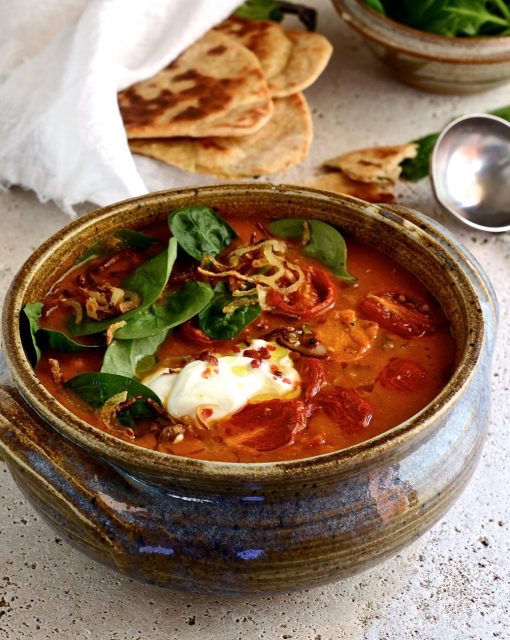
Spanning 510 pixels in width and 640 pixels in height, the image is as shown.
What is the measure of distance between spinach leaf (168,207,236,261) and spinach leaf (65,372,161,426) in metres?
0.55

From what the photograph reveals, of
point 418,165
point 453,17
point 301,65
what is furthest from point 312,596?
point 453,17

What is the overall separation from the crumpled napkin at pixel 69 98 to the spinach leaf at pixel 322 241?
107cm

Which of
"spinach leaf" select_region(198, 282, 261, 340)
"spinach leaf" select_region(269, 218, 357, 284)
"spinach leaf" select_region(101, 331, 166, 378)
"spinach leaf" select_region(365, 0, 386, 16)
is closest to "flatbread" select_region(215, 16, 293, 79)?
"spinach leaf" select_region(365, 0, 386, 16)

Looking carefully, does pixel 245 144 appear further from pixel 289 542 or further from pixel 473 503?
pixel 289 542

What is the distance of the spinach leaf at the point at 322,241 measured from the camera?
276 cm

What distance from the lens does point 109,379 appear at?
7.57ft

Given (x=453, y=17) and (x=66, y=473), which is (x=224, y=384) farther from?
(x=453, y=17)

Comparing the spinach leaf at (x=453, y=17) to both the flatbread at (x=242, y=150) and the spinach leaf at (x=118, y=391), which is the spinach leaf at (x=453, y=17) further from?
the spinach leaf at (x=118, y=391)

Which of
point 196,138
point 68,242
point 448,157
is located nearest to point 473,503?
point 68,242

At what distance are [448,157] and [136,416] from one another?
219cm

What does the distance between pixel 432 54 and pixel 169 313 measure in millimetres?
2249

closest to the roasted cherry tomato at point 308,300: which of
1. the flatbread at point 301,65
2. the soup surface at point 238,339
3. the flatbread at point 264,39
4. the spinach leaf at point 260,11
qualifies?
the soup surface at point 238,339

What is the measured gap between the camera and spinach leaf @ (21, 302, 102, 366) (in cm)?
240

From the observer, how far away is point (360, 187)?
3975 mm
